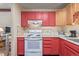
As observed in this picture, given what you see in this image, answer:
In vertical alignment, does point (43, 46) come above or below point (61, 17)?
below

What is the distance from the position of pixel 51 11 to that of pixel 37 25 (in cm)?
71

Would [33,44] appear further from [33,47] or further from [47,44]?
[47,44]

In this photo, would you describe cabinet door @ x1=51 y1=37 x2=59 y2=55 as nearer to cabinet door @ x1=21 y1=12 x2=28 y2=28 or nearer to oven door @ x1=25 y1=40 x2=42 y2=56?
oven door @ x1=25 y1=40 x2=42 y2=56

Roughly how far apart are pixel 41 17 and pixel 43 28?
405mm

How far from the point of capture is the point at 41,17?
19.9 ft

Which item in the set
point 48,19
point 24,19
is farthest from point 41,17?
point 24,19

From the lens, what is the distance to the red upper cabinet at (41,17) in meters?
5.95

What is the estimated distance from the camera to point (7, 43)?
5.70 metres

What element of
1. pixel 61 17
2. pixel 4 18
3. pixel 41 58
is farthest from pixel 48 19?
pixel 41 58

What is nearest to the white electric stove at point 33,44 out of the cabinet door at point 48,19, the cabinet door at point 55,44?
the cabinet door at point 55,44

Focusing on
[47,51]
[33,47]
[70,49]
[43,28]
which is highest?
[43,28]

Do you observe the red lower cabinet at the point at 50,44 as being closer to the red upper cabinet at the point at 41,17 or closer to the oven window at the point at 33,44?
the oven window at the point at 33,44

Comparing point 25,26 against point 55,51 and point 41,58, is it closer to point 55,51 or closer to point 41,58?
point 55,51

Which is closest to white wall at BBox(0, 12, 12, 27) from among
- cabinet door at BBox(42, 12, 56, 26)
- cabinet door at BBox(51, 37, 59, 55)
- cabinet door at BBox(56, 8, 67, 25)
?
cabinet door at BBox(42, 12, 56, 26)
